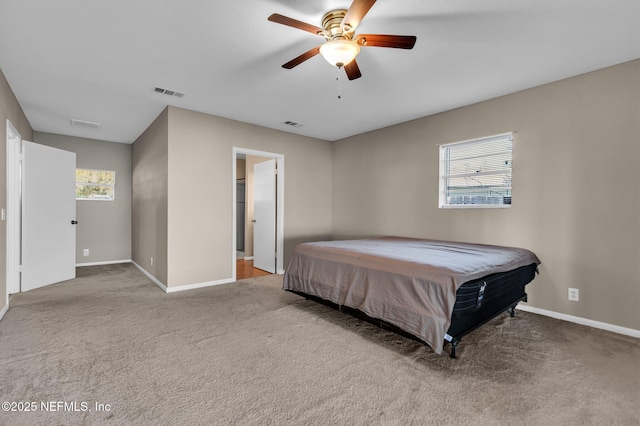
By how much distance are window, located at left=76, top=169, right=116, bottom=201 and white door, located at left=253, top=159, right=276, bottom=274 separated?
3004 millimetres

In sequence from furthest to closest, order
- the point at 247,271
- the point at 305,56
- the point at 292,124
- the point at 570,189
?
the point at 247,271 < the point at 292,124 < the point at 570,189 < the point at 305,56

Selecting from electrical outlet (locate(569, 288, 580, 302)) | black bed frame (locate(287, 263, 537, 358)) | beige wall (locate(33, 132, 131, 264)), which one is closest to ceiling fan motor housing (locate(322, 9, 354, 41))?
black bed frame (locate(287, 263, 537, 358))

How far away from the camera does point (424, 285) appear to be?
2256mm

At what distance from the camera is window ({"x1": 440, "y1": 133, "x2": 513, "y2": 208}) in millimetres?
3600

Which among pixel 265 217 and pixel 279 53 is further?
pixel 265 217

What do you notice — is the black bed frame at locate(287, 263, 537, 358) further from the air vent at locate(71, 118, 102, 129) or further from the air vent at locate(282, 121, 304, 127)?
the air vent at locate(71, 118, 102, 129)

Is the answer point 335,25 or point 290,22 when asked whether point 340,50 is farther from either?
point 290,22

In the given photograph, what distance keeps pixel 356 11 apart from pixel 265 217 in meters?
4.14

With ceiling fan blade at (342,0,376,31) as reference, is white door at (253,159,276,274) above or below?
below

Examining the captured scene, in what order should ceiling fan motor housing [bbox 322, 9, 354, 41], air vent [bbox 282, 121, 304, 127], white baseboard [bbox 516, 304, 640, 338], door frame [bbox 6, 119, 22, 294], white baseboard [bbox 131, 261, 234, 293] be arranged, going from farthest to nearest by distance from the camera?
1. air vent [bbox 282, 121, 304, 127]
2. white baseboard [bbox 131, 261, 234, 293]
3. door frame [bbox 6, 119, 22, 294]
4. white baseboard [bbox 516, 304, 640, 338]
5. ceiling fan motor housing [bbox 322, 9, 354, 41]

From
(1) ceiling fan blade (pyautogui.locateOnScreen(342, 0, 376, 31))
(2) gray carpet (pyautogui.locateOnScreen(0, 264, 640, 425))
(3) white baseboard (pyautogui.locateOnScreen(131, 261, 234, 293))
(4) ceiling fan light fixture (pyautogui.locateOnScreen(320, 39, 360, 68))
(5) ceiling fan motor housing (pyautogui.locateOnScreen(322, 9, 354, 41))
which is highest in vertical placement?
(5) ceiling fan motor housing (pyautogui.locateOnScreen(322, 9, 354, 41))

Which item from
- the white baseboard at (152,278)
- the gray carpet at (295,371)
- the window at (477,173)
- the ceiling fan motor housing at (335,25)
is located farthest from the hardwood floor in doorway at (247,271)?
the ceiling fan motor housing at (335,25)

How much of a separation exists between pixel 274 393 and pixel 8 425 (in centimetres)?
131

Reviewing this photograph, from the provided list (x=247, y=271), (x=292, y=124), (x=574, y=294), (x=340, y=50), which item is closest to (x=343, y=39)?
(x=340, y=50)
